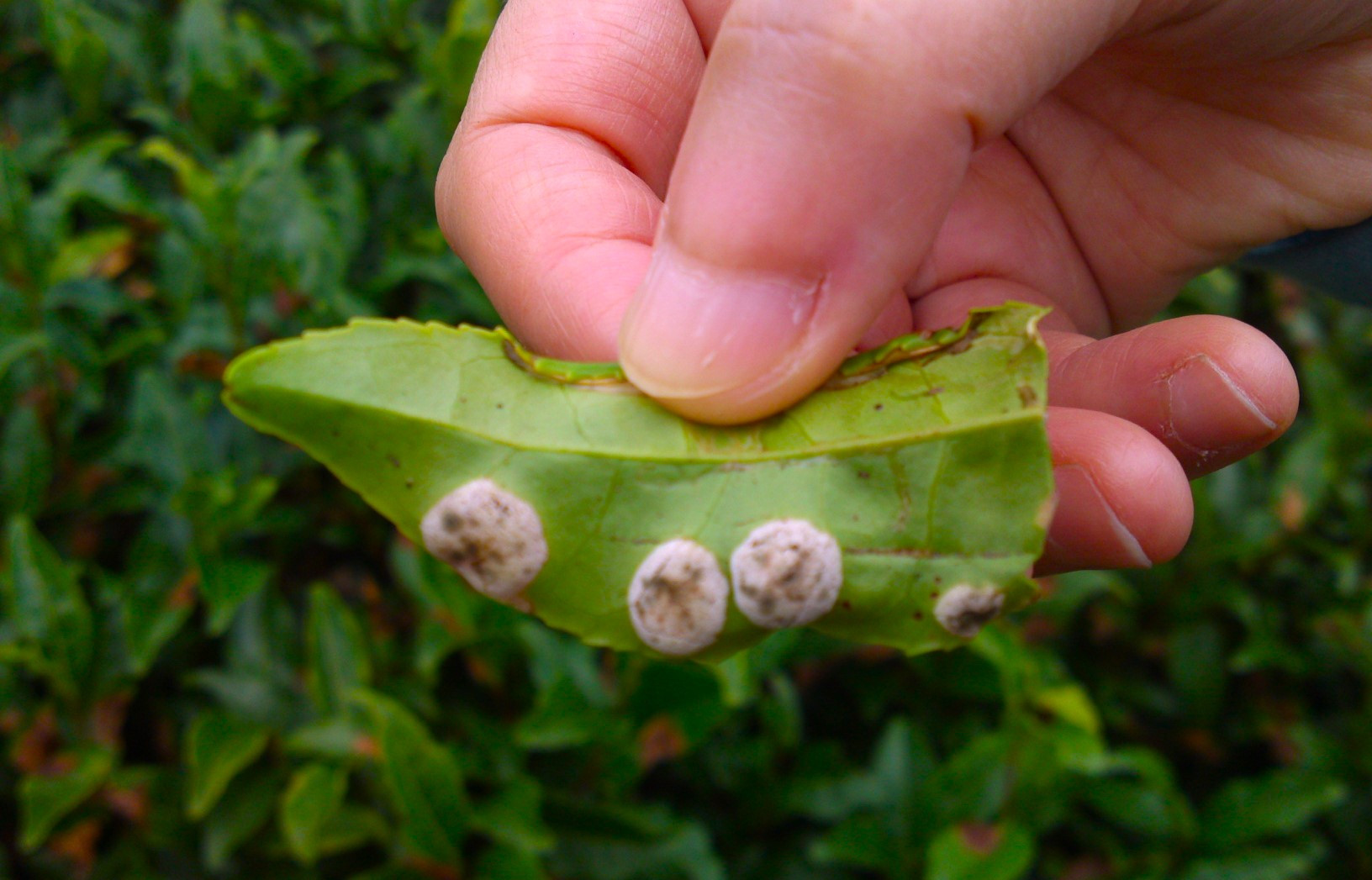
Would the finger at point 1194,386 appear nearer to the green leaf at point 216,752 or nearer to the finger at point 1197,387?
the finger at point 1197,387

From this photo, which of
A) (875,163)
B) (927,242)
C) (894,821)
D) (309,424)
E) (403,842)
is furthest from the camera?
(894,821)

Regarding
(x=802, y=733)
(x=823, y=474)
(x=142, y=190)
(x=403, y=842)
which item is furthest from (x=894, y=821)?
(x=142, y=190)

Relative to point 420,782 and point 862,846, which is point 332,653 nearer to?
point 420,782

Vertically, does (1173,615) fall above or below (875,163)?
below

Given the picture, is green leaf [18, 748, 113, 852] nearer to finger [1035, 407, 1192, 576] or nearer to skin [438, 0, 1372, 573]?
skin [438, 0, 1372, 573]

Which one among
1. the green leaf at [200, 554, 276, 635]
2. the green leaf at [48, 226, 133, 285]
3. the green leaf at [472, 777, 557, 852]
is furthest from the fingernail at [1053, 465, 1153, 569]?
the green leaf at [48, 226, 133, 285]

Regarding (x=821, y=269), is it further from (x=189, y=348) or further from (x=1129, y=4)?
(x=189, y=348)

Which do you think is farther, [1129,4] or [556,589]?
[1129,4]
